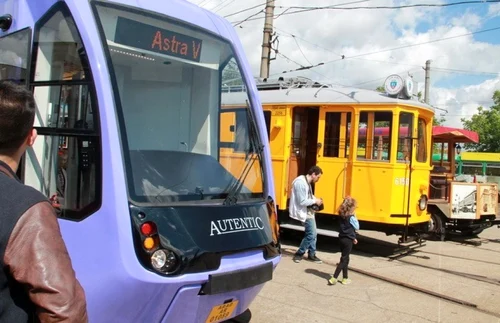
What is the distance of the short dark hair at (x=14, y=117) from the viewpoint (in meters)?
1.69

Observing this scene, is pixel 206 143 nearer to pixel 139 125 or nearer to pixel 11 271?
pixel 139 125

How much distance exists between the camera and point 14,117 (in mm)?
1696

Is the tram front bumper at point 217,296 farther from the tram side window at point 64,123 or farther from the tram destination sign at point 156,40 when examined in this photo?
the tram destination sign at point 156,40

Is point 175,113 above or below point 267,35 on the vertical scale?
below

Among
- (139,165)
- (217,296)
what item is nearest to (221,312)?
(217,296)

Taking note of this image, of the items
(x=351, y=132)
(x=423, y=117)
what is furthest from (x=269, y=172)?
(x=423, y=117)

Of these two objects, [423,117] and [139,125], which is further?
[423,117]

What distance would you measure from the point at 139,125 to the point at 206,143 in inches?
33.3

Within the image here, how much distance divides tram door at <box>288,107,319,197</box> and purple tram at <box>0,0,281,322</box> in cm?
523

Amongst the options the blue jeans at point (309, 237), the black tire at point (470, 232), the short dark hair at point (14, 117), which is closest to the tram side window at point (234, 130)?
the short dark hair at point (14, 117)

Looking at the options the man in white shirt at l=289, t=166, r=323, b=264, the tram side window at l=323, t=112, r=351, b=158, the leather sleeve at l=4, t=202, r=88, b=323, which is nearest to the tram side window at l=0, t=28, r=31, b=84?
the leather sleeve at l=4, t=202, r=88, b=323

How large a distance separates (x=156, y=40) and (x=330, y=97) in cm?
579

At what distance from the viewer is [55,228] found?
163cm

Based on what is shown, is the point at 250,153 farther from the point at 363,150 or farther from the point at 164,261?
the point at 363,150
